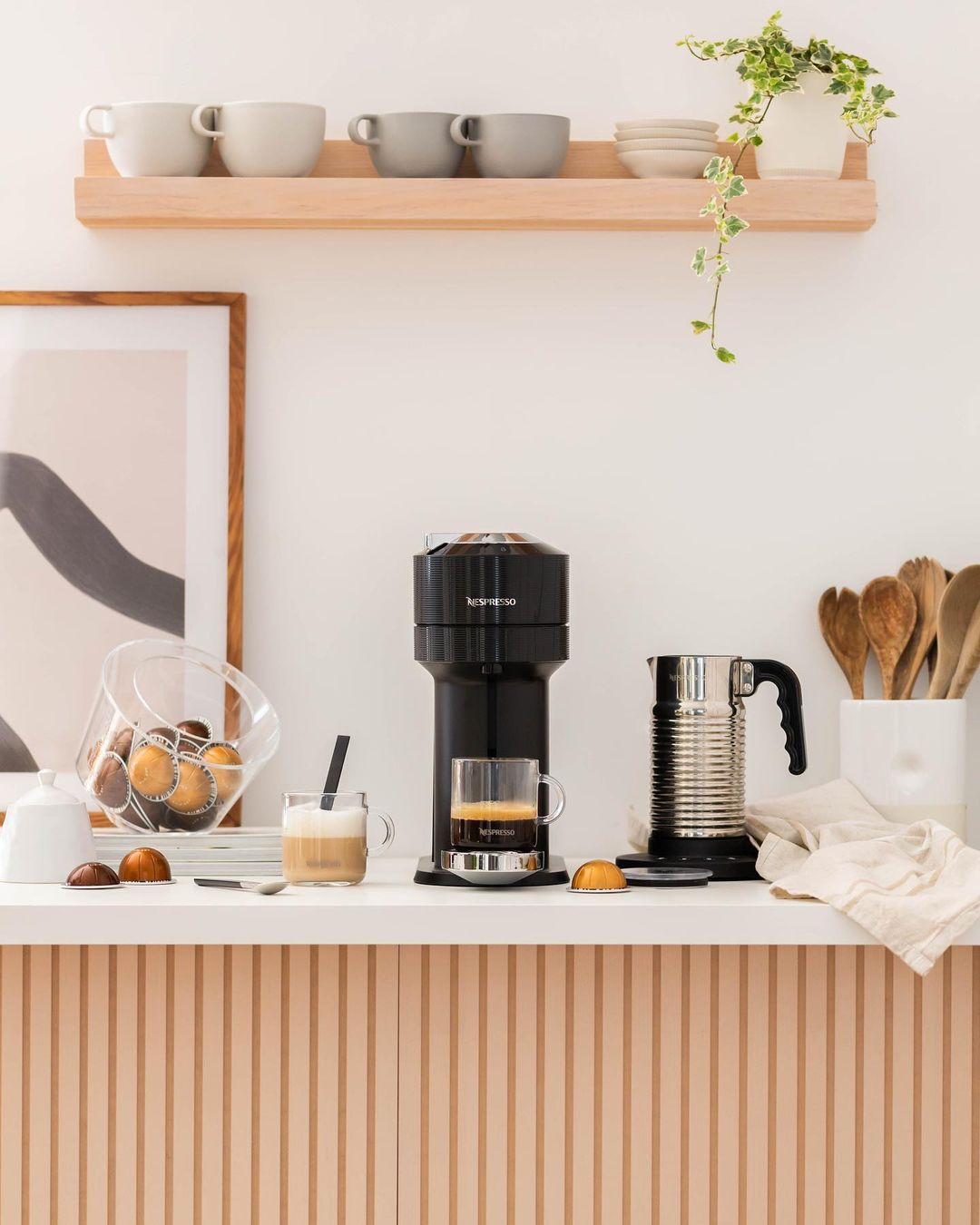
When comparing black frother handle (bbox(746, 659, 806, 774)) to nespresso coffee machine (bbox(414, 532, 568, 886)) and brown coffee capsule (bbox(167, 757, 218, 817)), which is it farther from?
brown coffee capsule (bbox(167, 757, 218, 817))

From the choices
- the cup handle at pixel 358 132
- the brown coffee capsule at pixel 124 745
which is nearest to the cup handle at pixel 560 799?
the brown coffee capsule at pixel 124 745

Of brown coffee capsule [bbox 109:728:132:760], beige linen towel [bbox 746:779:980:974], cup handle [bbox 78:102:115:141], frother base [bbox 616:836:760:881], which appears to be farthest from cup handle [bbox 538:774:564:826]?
cup handle [bbox 78:102:115:141]

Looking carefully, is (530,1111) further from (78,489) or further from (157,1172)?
(78,489)

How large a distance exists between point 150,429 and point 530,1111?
94cm

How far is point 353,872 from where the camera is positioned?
1.34 meters

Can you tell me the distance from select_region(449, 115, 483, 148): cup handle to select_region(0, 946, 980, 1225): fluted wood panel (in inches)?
36.8

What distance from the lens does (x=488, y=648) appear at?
1.36 m

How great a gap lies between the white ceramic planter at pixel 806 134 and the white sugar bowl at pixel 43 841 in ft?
3.65

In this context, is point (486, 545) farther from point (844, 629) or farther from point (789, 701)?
point (844, 629)

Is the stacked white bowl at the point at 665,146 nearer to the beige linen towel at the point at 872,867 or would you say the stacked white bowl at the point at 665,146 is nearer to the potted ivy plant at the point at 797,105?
the potted ivy plant at the point at 797,105

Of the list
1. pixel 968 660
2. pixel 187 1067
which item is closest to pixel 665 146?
pixel 968 660

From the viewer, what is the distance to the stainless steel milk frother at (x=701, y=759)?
1427 mm

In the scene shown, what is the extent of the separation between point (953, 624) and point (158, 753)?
954 mm

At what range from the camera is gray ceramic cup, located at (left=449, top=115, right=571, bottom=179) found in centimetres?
153
